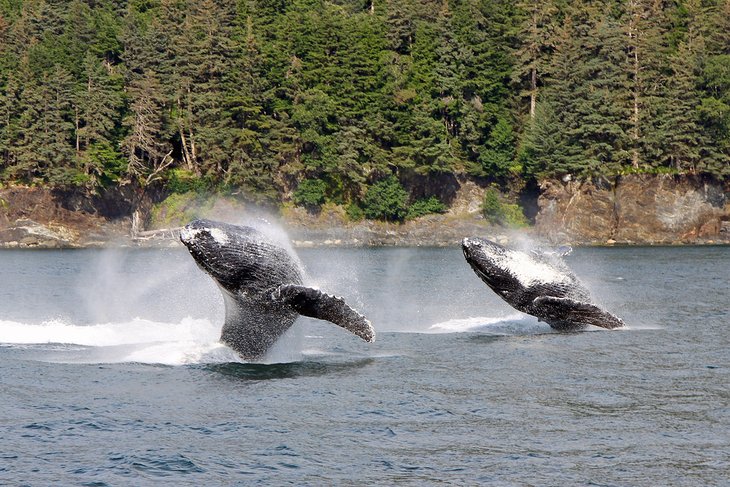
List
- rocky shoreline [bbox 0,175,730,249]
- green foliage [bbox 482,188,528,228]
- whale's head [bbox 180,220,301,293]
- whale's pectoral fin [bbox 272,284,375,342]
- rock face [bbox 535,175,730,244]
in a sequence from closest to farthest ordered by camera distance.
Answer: whale's pectoral fin [bbox 272,284,375,342]
whale's head [bbox 180,220,301,293]
rock face [bbox 535,175,730,244]
rocky shoreline [bbox 0,175,730,249]
green foliage [bbox 482,188,528,228]

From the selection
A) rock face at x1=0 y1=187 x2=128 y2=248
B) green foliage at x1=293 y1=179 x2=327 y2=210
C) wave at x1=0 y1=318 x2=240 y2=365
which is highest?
green foliage at x1=293 y1=179 x2=327 y2=210

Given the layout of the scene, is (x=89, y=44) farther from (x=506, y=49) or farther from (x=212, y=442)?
(x=212, y=442)

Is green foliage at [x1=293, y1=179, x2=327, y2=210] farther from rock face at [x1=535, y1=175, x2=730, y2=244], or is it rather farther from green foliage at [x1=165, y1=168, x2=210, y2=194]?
rock face at [x1=535, y1=175, x2=730, y2=244]

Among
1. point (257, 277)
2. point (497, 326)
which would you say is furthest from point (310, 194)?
point (257, 277)

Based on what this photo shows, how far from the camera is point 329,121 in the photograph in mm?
121312

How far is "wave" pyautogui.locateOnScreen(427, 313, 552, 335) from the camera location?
37.4 meters

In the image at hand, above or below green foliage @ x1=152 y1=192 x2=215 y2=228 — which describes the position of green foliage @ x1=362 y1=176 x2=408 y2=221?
above

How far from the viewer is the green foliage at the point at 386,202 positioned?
117875 millimetres

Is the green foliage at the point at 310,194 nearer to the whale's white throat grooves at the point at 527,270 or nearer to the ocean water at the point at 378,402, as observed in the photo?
the ocean water at the point at 378,402

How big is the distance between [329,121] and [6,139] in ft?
117

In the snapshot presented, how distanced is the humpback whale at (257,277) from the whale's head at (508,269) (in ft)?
27.8

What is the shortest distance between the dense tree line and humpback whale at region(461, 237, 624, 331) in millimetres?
78447

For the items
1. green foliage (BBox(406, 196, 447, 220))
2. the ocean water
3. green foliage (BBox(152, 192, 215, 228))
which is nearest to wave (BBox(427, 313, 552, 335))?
the ocean water

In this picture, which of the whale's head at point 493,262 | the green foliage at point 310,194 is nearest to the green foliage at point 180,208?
the green foliage at point 310,194
